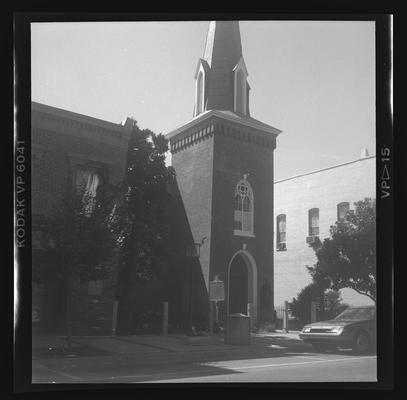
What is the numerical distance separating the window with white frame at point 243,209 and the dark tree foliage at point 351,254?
1308mm

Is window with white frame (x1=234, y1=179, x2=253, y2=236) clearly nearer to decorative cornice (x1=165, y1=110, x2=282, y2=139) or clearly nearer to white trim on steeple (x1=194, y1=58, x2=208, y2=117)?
decorative cornice (x1=165, y1=110, x2=282, y2=139)

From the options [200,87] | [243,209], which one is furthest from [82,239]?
[200,87]

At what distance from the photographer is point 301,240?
34.4 feet

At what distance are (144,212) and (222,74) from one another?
335cm

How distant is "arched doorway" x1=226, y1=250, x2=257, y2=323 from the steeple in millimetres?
2797

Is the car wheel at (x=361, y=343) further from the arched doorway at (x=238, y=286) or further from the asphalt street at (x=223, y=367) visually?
the arched doorway at (x=238, y=286)

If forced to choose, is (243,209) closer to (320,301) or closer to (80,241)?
(320,301)

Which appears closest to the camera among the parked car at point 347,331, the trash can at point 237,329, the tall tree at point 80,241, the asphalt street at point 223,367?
the asphalt street at point 223,367

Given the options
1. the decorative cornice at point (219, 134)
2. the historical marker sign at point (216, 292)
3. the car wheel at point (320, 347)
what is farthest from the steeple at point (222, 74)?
the car wheel at point (320, 347)

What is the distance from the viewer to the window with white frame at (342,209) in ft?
32.1

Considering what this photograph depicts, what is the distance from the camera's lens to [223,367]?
→ 9289mm

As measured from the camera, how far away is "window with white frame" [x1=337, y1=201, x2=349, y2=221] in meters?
9.78

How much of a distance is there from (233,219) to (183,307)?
1904 millimetres
